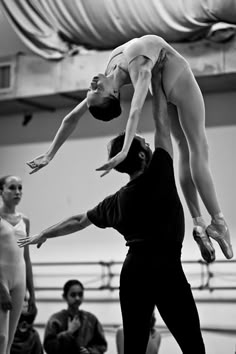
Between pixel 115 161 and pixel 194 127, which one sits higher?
pixel 194 127

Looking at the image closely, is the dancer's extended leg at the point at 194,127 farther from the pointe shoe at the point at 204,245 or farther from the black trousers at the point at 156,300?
the black trousers at the point at 156,300

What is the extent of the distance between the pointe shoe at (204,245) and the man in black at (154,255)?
0.81ft

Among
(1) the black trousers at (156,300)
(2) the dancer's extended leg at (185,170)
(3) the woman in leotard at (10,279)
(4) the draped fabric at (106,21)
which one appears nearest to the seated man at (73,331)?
(3) the woman in leotard at (10,279)

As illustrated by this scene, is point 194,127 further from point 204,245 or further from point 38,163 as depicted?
point 38,163

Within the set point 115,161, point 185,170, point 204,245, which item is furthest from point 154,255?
point 185,170

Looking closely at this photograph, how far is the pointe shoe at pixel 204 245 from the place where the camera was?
327cm

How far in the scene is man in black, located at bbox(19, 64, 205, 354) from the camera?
9.77 feet

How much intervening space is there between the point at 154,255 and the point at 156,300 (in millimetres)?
184

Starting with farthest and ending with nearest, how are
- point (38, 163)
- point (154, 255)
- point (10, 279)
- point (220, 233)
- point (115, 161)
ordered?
point (10, 279) < point (38, 163) < point (220, 233) < point (154, 255) < point (115, 161)

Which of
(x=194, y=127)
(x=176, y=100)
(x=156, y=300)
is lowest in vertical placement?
(x=156, y=300)

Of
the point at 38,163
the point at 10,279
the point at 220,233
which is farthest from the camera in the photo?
the point at 10,279

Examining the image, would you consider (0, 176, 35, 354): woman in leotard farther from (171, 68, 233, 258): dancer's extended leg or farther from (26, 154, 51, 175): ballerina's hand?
(171, 68, 233, 258): dancer's extended leg

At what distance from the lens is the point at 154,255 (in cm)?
302

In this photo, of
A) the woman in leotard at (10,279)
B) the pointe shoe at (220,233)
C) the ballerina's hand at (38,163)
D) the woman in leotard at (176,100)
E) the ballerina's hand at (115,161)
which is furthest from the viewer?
the woman in leotard at (10,279)
